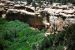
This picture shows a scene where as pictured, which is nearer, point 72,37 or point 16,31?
point 72,37

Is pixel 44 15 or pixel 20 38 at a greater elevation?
pixel 44 15

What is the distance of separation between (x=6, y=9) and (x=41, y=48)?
569 inches

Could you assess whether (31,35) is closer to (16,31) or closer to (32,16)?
(16,31)

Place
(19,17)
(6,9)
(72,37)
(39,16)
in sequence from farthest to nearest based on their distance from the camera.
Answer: (6,9) < (19,17) < (39,16) < (72,37)

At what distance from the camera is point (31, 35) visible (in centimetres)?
1973

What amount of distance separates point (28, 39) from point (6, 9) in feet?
35.3

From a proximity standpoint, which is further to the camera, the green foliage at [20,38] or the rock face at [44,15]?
the rock face at [44,15]

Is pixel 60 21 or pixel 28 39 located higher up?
pixel 60 21

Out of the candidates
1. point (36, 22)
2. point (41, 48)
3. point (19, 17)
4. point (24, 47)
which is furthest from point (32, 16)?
point (41, 48)

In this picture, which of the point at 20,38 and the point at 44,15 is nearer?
the point at 20,38

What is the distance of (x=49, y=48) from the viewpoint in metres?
14.6

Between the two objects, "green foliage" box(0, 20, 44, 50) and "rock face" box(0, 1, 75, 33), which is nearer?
"green foliage" box(0, 20, 44, 50)

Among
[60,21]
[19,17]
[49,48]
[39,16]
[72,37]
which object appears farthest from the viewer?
[19,17]

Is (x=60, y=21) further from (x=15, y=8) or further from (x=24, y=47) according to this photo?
(x=15, y=8)
